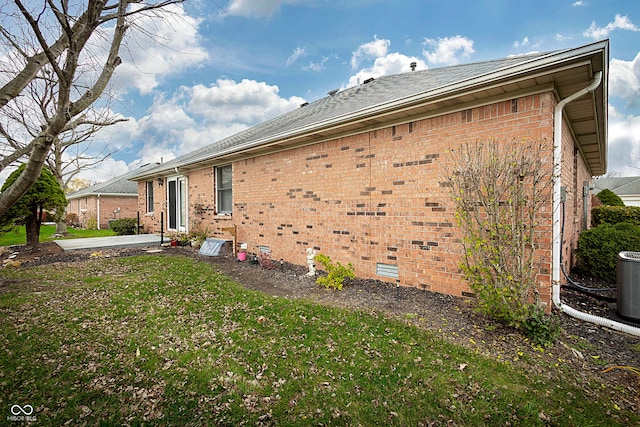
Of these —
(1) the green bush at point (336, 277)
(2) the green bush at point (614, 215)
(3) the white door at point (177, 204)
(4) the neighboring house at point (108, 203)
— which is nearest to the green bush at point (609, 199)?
(2) the green bush at point (614, 215)

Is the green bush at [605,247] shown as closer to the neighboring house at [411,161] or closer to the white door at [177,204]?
the neighboring house at [411,161]

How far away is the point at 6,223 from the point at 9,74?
20.9 feet

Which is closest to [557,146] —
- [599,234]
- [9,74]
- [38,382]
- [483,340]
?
[483,340]

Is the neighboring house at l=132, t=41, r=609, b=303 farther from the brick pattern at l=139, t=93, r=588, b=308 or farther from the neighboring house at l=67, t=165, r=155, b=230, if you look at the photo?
the neighboring house at l=67, t=165, r=155, b=230

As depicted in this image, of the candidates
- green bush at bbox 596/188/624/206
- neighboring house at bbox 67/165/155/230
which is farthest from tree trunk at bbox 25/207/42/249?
green bush at bbox 596/188/624/206

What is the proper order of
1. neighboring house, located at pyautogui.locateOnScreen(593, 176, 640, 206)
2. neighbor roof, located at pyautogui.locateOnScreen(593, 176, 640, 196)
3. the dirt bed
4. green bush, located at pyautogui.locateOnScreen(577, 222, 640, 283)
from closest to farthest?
the dirt bed < green bush, located at pyautogui.locateOnScreen(577, 222, 640, 283) < neighboring house, located at pyautogui.locateOnScreen(593, 176, 640, 206) < neighbor roof, located at pyautogui.locateOnScreen(593, 176, 640, 196)

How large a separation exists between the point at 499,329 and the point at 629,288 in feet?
6.21

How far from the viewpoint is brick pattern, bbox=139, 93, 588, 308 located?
4.07 m

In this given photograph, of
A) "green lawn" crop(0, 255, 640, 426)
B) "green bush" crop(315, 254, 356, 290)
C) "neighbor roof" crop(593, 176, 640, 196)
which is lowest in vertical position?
"green lawn" crop(0, 255, 640, 426)

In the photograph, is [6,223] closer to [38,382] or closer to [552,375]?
[38,382]

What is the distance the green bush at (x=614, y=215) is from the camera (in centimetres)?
1165

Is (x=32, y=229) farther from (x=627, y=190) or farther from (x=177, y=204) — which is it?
(x=627, y=190)

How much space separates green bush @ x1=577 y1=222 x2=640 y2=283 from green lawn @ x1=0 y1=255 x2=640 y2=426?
14.3 ft

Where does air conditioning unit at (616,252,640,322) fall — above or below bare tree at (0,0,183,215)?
below
